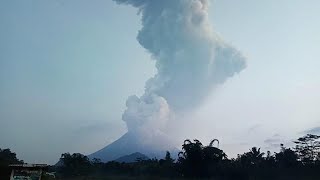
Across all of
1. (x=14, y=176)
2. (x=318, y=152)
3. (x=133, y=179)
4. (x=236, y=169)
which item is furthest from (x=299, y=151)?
(x=14, y=176)

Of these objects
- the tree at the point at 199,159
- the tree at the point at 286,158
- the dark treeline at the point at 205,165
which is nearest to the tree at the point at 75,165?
the dark treeline at the point at 205,165

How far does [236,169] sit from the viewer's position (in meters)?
52.1

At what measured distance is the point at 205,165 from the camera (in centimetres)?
5812

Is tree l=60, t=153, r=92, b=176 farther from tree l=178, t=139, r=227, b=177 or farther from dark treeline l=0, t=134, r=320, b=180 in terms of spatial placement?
tree l=178, t=139, r=227, b=177

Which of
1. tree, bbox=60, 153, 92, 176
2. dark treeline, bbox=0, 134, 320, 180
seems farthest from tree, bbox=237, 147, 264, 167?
tree, bbox=60, 153, 92, 176

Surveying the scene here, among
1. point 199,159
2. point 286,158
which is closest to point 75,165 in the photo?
point 199,159

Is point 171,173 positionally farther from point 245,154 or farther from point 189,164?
point 245,154

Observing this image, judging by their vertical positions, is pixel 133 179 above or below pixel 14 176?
above

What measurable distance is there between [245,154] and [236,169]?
12.9 meters

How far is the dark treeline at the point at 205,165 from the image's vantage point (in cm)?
5191

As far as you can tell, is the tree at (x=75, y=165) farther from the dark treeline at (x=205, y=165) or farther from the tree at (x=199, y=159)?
the tree at (x=199, y=159)

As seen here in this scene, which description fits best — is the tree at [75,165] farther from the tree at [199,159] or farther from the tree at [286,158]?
the tree at [286,158]

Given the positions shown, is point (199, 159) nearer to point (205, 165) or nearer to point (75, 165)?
point (205, 165)

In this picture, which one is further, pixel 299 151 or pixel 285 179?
pixel 299 151
